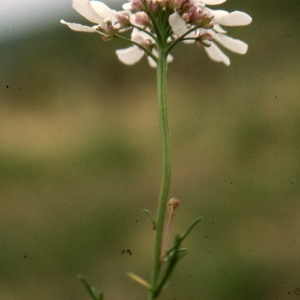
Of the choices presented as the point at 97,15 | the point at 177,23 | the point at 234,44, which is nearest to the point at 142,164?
the point at 234,44

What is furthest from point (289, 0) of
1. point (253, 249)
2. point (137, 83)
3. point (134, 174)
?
point (253, 249)

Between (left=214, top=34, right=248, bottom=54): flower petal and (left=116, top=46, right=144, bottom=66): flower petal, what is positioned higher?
(left=214, top=34, right=248, bottom=54): flower petal

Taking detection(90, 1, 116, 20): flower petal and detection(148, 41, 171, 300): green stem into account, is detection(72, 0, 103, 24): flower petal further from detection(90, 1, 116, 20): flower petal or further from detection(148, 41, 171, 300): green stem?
detection(148, 41, 171, 300): green stem

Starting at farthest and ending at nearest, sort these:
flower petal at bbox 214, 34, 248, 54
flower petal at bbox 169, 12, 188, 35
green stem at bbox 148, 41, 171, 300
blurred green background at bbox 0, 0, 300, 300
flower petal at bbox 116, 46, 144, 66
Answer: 1. blurred green background at bbox 0, 0, 300, 300
2. flower petal at bbox 116, 46, 144, 66
3. flower petal at bbox 214, 34, 248, 54
4. flower petal at bbox 169, 12, 188, 35
5. green stem at bbox 148, 41, 171, 300

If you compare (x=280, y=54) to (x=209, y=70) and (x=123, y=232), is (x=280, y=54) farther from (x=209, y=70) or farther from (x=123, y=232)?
(x=123, y=232)

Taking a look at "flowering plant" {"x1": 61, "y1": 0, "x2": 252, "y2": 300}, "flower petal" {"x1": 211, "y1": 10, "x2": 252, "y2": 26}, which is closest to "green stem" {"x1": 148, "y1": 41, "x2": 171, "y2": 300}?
"flowering plant" {"x1": 61, "y1": 0, "x2": 252, "y2": 300}

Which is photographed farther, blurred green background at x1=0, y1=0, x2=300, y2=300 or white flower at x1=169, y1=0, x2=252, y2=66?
blurred green background at x1=0, y1=0, x2=300, y2=300
